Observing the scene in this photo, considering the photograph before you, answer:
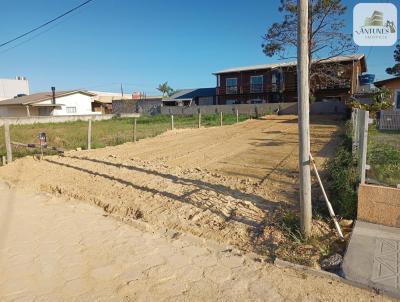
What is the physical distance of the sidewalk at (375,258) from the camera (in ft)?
10.1

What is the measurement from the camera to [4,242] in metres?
4.48

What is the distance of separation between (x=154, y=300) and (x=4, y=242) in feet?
8.73

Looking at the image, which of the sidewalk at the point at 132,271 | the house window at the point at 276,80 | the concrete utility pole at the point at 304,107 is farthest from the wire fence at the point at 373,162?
the house window at the point at 276,80

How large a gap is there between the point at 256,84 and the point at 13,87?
4597 centimetres

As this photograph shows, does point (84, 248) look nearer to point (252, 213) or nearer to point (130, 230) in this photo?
point (130, 230)

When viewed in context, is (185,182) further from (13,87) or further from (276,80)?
(13,87)

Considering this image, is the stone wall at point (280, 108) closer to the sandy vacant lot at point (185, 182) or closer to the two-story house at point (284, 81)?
the two-story house at point (284, 81)

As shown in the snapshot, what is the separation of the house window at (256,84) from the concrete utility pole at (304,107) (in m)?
35.1

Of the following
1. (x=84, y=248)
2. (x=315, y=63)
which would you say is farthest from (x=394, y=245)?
(x=315, y=63)

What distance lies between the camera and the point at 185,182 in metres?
6.67

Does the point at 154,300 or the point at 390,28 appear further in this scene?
the point at 390,28

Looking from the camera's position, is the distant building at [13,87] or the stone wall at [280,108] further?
the distant building at [13,87]

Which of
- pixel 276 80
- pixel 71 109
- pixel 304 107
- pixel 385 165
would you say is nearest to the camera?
pixel 304 107

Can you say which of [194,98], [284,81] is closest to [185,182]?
[284,81]
